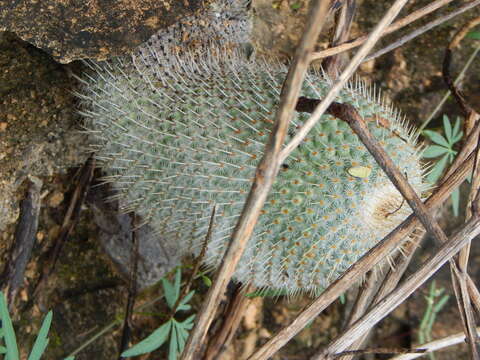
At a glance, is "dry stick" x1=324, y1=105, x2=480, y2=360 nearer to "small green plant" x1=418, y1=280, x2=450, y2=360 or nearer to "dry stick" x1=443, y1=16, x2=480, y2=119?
"dry stick" x1=443, y1=16, x2=480, y2=119

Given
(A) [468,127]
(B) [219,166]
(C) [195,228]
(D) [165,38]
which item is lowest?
(C) [195,228]

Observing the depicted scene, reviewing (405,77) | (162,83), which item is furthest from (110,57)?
(405,77)

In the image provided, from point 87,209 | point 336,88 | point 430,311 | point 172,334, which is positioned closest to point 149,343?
point 172,334

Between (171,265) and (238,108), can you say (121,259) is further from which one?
(238,108)

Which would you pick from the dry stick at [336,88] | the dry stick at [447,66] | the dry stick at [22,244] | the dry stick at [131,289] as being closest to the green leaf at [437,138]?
the dry stick at [447,66]

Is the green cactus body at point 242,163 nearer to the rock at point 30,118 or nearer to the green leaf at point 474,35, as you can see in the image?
the rock at point 30,118

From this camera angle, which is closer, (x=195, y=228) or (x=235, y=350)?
(x=195, y=228)

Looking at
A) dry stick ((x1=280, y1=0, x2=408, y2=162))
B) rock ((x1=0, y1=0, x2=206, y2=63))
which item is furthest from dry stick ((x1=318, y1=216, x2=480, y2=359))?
rock ((x1=0, y1=0, x2=206, y2=63))
